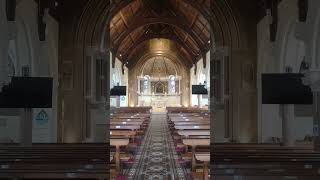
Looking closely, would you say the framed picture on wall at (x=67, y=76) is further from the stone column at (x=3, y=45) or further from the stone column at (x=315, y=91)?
the stone column at (x=315, y=91)

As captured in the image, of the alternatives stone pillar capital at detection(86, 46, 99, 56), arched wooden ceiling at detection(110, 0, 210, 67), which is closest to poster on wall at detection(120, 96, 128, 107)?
arched wooden ceiling at detection(110, 0, 210, 67)

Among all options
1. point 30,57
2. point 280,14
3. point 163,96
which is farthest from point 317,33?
point 163,96

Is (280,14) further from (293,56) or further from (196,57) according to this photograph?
(196,57)

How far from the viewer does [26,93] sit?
8469 millimetres

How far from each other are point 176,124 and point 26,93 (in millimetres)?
7665

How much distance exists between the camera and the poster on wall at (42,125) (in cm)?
1273

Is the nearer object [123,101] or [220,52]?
[220,52]

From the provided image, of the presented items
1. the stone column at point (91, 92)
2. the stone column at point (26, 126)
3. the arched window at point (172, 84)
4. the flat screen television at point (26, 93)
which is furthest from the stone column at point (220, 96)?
the arched window at point (172, 84)

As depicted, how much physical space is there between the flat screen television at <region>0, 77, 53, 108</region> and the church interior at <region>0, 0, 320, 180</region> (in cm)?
2

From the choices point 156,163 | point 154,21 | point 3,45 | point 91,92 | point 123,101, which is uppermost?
point 154,21

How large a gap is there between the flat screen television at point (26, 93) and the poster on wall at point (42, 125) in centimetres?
425

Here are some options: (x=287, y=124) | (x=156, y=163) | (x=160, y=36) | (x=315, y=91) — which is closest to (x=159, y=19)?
(x=160, y=36)

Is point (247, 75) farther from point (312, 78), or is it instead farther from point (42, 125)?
point (42, 125)

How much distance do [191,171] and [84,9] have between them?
7770 mm
